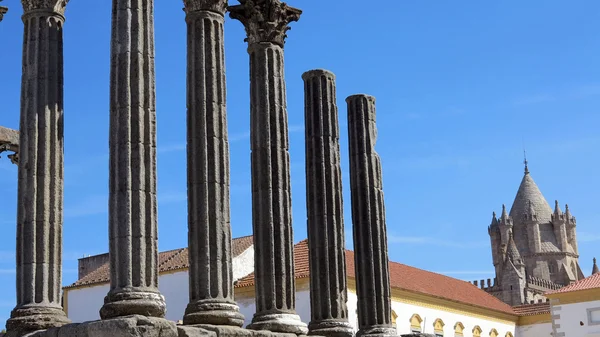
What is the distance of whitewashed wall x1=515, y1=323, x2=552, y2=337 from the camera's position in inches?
2244

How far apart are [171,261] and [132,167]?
25.2 m

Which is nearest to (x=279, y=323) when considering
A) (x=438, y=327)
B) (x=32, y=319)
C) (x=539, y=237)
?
(x=32, y=319)

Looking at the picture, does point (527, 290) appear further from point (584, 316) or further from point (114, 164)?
point (114, 164)

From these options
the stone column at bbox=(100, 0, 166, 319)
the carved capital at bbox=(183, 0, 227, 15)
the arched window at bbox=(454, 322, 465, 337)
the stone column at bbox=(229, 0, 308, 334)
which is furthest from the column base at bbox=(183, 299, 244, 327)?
the arched window at bbox=(454, 322, 465, 337)

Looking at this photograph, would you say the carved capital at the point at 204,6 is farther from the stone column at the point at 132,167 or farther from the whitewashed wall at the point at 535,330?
the whitewashed wall at the point at 535,330

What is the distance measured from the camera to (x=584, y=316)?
161ft

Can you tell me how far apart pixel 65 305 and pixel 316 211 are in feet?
79.6

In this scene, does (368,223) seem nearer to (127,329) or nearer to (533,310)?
(127,329)

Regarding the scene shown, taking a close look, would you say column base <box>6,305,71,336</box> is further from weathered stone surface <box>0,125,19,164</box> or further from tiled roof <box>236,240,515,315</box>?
tiled roof <box>236,240,515,315</box>

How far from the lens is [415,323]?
4384 cm

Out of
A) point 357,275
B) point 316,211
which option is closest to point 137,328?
point 316,211

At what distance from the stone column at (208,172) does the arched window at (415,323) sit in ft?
90.9

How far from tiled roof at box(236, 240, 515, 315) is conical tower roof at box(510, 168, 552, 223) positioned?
58.3m

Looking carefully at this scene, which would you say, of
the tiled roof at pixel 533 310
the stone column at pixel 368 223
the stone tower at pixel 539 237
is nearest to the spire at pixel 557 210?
the stone tower at pixel 539 237
